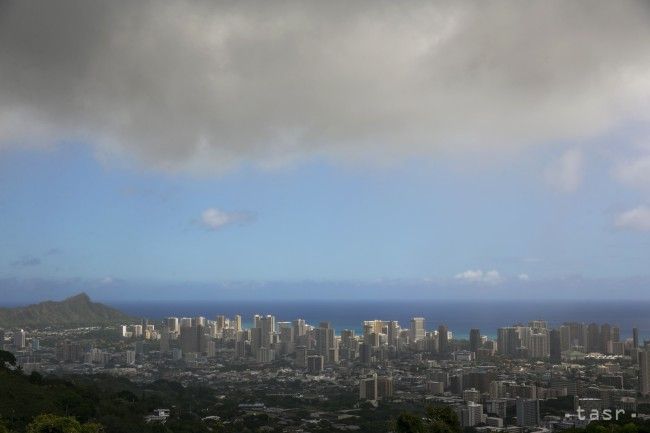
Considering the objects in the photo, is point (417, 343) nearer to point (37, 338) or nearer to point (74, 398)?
point (37, 338)

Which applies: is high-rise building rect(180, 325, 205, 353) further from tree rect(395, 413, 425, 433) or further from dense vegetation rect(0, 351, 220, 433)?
tree rect(395, 413, 425, 433)

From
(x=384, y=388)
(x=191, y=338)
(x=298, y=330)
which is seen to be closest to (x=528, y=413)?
(x=384, y=388)

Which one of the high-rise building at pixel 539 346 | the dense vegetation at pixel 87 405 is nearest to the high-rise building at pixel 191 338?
the dense vegetation at pixel 87 405

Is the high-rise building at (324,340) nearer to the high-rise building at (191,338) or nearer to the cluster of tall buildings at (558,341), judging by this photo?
the high-rise building at (191,338)

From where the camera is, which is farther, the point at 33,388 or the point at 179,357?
the point at 179,357

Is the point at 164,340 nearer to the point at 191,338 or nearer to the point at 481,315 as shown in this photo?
the point at 191,338

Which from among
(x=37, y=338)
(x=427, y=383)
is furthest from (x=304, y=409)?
(x=37, y=338)

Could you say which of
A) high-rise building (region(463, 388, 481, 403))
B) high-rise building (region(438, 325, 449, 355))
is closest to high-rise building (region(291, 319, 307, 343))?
high-rise building (region(438, 325, 449, 355))
